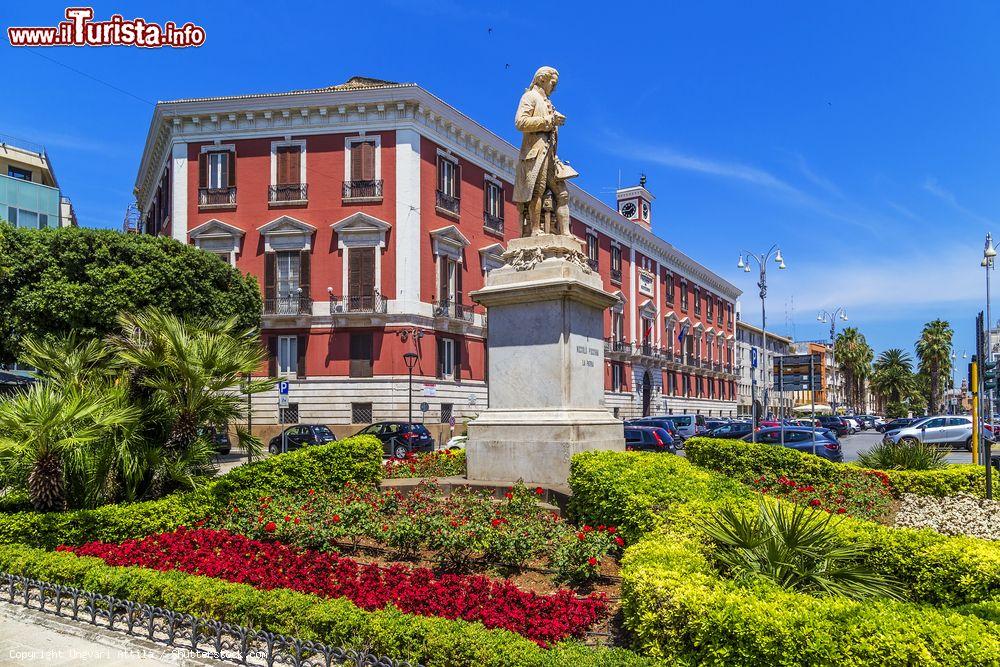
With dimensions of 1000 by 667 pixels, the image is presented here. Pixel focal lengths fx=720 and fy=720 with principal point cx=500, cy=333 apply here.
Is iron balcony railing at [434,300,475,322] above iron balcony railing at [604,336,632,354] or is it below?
above

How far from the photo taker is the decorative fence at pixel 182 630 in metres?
5.12

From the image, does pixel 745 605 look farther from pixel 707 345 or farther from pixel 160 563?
pixel 707 345

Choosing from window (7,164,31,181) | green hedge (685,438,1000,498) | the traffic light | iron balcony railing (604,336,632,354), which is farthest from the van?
window (7,164,31,181)

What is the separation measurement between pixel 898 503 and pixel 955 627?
8594 mm

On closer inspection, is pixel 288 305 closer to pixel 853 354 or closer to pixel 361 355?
pixel 361 355

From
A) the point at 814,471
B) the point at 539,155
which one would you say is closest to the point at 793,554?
the point at 814,471

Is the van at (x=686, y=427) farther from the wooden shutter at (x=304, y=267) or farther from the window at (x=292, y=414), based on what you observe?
the wooden shutter at (x=304, y=267)

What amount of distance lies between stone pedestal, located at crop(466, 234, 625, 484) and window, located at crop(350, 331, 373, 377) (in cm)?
2504

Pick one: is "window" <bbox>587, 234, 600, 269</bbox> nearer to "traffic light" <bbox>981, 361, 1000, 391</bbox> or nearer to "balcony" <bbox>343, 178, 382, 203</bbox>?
"balcony" <bbox>343, 178, 382, 203</bbox>

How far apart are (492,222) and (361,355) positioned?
12131mm

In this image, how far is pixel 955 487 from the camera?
12305 mm

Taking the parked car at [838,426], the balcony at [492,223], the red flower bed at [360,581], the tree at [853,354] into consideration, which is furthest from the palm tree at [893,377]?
the red flower bed at [360,581]

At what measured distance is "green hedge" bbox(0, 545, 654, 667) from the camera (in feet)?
14.9

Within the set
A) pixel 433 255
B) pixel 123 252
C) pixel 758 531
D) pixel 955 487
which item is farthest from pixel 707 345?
pixel 758 531
